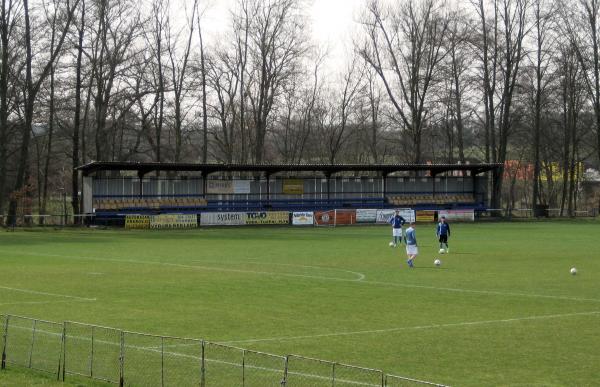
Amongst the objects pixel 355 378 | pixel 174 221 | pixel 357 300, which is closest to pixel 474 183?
pixel 174 221

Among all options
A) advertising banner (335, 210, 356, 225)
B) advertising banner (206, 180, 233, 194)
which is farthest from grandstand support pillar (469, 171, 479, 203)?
advertising banner (206, 180, 233, 194)

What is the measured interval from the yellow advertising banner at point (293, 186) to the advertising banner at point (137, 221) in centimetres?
1557

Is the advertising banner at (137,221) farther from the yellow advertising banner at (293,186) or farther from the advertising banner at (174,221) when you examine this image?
the yellow advertising banner at (293,186)

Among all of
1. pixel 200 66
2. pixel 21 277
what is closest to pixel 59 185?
pixel 200 66

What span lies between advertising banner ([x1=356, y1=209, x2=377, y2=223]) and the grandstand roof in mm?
3999

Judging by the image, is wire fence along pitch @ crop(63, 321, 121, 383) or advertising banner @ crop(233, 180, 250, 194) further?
advertising banner @ crop(233, 180, 250, 194)

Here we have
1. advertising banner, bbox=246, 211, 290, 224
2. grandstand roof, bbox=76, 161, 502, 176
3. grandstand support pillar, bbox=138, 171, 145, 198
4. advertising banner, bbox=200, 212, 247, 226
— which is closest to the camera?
grandstand roof, bbox=76, 161, 502, 176

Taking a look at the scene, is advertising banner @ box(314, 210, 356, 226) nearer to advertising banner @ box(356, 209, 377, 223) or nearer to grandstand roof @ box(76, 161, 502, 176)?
advertising banner @ box(356, 209, 377, 223)

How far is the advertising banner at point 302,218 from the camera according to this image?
72.0m

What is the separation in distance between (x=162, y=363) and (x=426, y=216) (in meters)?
65.1

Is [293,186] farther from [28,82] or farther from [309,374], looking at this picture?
[309,374]

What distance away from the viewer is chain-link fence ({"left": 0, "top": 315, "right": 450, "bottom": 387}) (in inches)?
479

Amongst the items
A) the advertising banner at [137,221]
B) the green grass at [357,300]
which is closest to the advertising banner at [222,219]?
the advertising banner at [137,221]

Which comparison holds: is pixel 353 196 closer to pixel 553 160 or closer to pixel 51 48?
pixel 51 48
